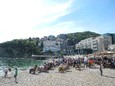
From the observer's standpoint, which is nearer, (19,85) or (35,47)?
(19,85)

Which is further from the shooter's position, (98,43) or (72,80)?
(98,43)

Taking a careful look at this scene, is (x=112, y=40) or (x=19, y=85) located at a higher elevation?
(x=112, y=40)

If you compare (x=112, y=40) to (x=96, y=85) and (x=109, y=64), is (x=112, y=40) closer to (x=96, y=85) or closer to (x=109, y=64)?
(x=109, y=64)

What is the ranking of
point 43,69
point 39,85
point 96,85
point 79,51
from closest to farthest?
point 96,85
point 39,85
point 43,69
point 79,51

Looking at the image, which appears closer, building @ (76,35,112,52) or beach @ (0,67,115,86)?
beach @ (0,67,115,86)

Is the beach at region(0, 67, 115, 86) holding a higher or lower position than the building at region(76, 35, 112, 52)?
lower

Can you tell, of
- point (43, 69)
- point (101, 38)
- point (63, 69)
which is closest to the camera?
point (63, 69)

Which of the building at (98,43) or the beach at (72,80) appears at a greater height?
the building at (98,43)

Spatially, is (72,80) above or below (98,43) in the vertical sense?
below

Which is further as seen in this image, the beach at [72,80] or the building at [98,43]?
the building at [98,43]

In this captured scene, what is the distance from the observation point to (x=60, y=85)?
20703 mm

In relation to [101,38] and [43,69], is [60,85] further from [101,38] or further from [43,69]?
[101,38]

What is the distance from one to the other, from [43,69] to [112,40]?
126569 millimetres

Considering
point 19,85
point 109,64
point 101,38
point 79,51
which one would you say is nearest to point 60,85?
point 19,85
